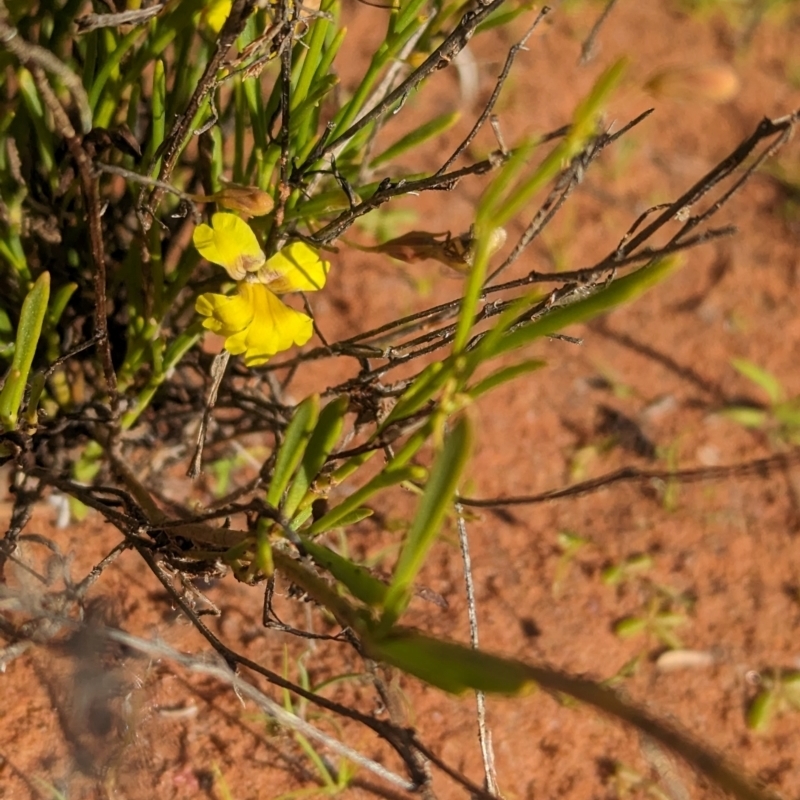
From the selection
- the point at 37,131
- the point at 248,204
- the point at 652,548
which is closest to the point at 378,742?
the point at 652,548

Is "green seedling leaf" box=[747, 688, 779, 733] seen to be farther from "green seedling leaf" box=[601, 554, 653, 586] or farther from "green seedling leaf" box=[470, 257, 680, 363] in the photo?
"green seedling leaf" box=[470, 257, 680, 363]

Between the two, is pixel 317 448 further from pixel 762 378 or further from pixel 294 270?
pixel 762 378

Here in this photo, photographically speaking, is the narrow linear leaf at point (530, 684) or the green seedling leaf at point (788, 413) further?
the green seedling leaf at point (788, 413)

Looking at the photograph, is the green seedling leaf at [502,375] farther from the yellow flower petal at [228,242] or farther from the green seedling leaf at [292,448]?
the yellow flower petal at [228,242]

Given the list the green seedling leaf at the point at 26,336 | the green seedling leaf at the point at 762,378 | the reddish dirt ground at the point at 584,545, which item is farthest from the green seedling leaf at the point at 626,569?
the green seedling leaf at the point at 26,336

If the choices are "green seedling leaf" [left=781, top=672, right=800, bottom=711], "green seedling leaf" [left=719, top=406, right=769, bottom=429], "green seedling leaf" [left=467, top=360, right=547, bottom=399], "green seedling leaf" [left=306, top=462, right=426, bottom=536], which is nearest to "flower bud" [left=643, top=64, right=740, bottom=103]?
"green seedling leaf" [left=467, top=360, right=547, bottom=399]

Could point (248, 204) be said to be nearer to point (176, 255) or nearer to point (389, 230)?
point (176, 255)
